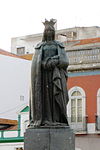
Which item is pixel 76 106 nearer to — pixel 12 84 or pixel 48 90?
pixel 12 84

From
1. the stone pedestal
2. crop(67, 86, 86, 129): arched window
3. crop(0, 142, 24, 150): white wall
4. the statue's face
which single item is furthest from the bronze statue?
crop(0, 142, 24, 150): white wall

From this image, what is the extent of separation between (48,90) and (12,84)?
2874 centimetres

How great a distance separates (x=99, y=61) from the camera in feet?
89.8

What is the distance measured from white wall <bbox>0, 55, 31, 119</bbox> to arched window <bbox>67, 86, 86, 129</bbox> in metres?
9.09

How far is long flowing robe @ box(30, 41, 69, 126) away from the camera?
1005cm

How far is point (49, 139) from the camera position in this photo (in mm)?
9820

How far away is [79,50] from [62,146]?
18349mm

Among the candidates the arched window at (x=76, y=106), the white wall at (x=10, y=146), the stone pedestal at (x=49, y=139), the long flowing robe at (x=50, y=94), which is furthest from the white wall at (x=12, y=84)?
the stone pedestal at (x=49, y=139)

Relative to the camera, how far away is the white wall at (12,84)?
123 feet

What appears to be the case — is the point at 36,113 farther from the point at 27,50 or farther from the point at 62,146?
the point at 27,50

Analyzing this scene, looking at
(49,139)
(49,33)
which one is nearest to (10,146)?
(49,33)

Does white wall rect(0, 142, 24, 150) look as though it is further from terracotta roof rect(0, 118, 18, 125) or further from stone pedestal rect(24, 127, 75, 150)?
stone pedestal rect(24, 127, 75, 150)

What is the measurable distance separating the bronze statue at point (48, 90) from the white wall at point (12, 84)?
86.8 feet

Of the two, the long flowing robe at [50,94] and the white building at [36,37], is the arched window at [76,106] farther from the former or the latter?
the long flowing robe at [50,94]
